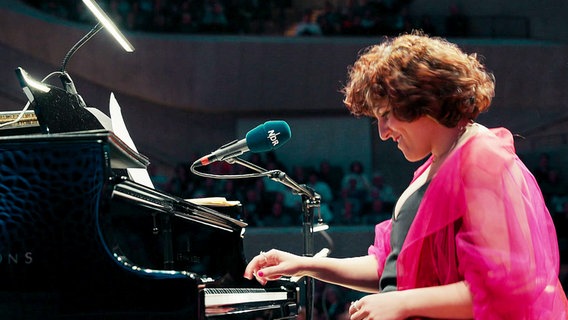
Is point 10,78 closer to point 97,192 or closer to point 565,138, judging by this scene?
point 565,138

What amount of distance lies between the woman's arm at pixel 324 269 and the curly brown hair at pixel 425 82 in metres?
0.50

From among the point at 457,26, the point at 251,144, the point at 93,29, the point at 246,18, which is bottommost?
the point at 251,144

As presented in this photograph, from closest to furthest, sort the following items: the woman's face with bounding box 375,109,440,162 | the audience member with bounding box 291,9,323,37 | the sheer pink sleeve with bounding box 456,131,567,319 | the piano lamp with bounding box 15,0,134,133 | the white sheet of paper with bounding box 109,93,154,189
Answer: the sheer pink sleeve with bounding box 456,131,567,319, the woman's face with bounding box 375,109,440,162, the piano lamp with bounding box 15,0,134,133, the white sheet of paper with bounding box 109,93,154,189, the audience member with bounding box 291,9,323,37

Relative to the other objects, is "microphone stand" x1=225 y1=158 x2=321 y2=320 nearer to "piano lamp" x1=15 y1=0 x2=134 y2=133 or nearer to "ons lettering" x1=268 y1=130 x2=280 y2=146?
"ons lettering" x1=268 y1=130 x2=280 y2=146

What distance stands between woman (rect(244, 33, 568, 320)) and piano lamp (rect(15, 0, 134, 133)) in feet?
3.08

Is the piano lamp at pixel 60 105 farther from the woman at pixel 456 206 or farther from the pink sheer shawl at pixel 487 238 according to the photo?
the pink sheer shawl at pixel 487 238

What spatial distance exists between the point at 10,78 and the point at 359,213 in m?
5.06

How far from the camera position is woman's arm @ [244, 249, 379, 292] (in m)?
2.23

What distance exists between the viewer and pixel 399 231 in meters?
2.02

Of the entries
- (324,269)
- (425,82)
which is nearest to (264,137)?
(324,269)

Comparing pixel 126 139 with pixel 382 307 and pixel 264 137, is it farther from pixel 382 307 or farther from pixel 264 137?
pixel 382 307

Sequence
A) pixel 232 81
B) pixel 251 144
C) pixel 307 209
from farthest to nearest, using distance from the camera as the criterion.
Answer: pixel 232 81, pixel 307 209, pixel 251 144

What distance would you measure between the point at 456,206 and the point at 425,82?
27 cm

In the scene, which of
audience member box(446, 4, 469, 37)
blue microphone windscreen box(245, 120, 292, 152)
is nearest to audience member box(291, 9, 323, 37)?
audience member box(446, 4, 469, 37)
